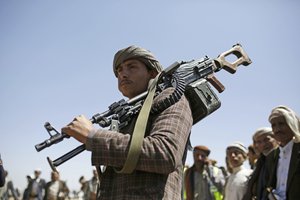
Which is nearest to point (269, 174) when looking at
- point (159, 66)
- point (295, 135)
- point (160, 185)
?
point (295, 135)

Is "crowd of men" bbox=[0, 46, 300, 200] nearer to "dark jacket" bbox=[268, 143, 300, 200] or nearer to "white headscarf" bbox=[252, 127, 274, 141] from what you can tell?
"dark jacket" bbox=[268, 143, 300, 200]

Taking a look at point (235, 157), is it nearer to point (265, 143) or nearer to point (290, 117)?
point (265, 143)

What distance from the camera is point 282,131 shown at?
4023 mm

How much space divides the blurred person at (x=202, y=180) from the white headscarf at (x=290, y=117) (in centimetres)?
348

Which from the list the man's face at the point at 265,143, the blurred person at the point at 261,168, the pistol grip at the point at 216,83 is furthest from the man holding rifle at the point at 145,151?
the man's face at the point at 265,143

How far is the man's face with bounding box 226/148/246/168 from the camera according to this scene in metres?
5.94

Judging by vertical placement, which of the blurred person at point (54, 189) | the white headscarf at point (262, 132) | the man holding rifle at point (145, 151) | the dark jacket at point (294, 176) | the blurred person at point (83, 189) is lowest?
the blurred person at point (83, 189)

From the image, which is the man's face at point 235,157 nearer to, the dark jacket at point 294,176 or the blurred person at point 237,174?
the blurred person at point 237,174

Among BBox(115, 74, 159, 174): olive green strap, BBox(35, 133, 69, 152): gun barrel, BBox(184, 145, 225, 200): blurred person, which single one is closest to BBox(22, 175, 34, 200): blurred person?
BBox(184, 145, 225, 200): blurred person

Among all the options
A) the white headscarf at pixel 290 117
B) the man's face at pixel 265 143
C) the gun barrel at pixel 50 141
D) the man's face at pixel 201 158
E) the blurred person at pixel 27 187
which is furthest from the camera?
the blurred person at pixel 27 187

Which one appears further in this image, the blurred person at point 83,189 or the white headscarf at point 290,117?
Answer: the blurred person at point 83,189

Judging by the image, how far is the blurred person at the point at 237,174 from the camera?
17.2 ft

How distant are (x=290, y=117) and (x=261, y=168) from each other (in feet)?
2.65

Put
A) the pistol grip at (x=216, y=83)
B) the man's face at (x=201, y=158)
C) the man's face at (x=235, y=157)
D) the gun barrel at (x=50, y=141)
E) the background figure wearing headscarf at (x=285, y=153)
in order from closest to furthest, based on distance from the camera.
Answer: the gun barrel at (x=50, y=141) → the pistol grip at (x=216, y=83) → the background figure wearing headscarf at (x=285, y=153) → the man's face at (x=235, y=157) → the man's face at (x=201, y=158)
